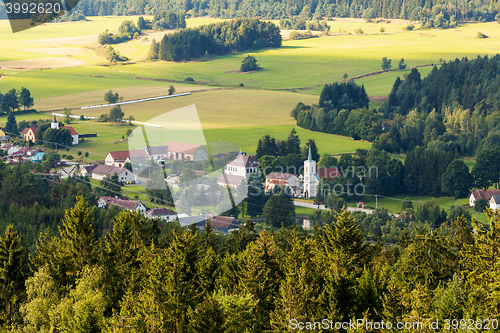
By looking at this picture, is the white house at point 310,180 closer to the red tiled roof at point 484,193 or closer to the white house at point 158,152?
the red tiled roof at point 484,193

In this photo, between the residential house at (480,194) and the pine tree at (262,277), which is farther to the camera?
the residential house at (480,194)

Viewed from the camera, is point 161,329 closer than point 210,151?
Yes

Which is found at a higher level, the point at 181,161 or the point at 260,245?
the point at 260,245

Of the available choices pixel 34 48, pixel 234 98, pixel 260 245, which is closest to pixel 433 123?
pixel 234 98

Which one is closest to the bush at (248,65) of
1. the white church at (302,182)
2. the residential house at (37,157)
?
the residential house at (37,157)

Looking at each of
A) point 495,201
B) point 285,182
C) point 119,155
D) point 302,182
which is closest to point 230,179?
point 285,182

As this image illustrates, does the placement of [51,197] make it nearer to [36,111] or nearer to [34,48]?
[36,111]

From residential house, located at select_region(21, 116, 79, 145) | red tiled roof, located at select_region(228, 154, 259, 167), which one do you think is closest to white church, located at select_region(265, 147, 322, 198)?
red tiled roof, located at select_region(228, 154, 259, 167)
